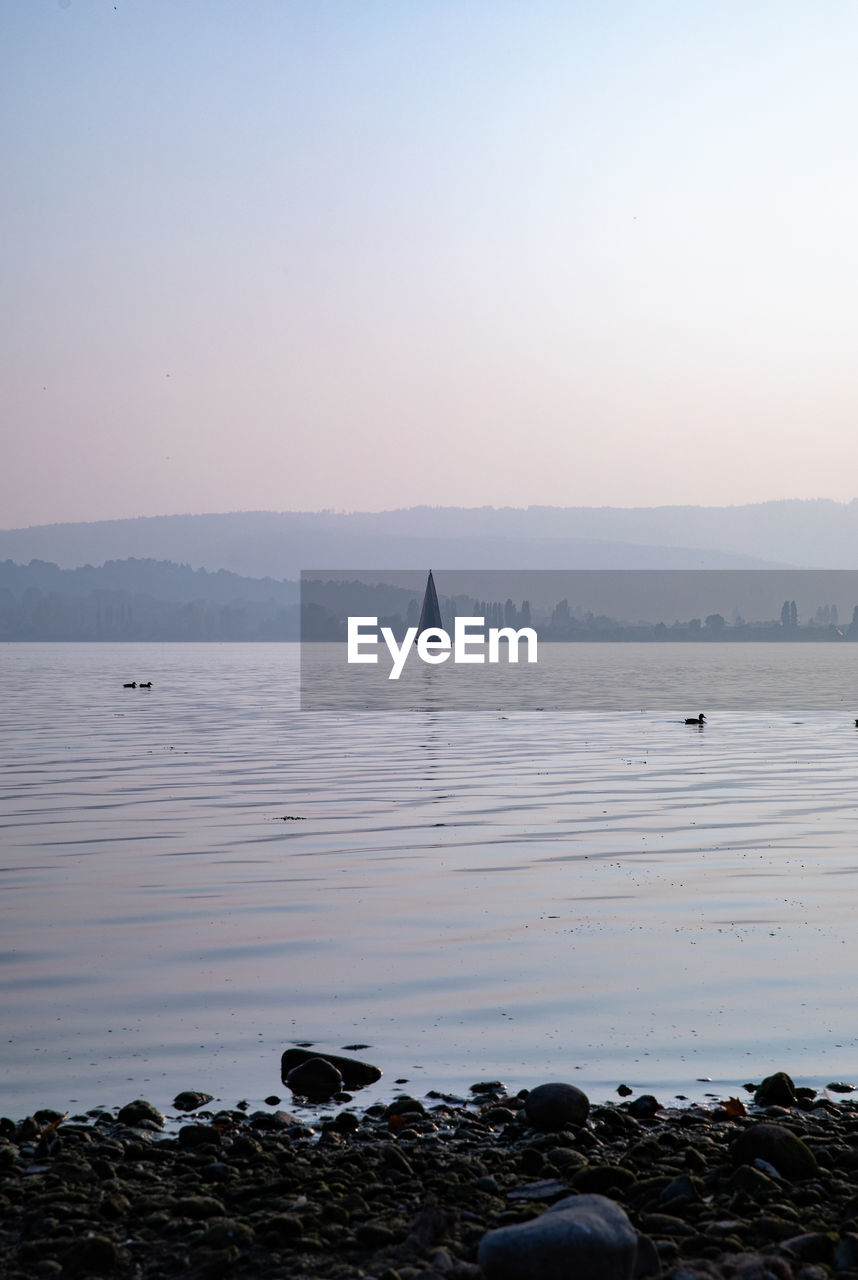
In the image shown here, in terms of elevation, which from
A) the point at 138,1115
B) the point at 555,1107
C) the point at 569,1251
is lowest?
the point at 138,1115

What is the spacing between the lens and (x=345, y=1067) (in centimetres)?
1253

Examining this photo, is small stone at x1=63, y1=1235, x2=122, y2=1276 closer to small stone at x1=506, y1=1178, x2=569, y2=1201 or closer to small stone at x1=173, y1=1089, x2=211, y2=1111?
small stone at x1=506, y1=1178, x2=569, y2=1201

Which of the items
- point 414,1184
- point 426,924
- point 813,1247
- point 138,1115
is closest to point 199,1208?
point 414,1184

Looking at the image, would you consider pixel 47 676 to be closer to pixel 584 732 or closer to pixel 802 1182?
pixel 584 732

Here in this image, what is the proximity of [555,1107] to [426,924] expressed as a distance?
26.0 ft

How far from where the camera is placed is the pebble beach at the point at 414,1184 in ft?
27.3

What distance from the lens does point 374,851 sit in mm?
25266

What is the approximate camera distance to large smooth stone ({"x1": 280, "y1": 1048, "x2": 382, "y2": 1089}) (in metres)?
12.4

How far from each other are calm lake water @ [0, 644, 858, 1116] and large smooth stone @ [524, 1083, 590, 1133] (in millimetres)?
824

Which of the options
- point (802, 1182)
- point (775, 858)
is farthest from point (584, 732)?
point (802, 1182)

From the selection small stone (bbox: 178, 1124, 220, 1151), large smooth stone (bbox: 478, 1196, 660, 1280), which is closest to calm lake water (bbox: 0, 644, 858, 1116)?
small stone (bbox: 178, 1124, 220, 1151)

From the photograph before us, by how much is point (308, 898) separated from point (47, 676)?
116402mm

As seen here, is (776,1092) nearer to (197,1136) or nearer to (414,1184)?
(414,1184)

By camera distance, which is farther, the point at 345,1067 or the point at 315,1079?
the point at 345,1067
